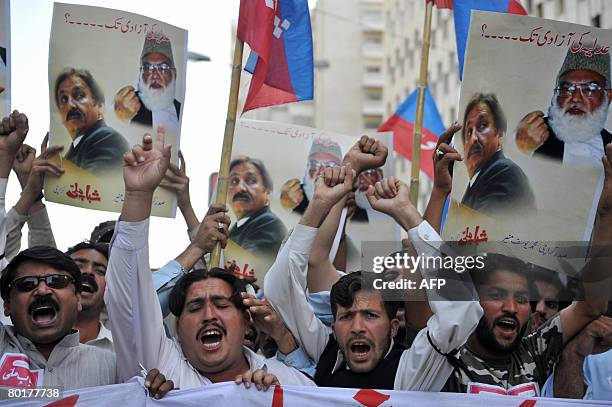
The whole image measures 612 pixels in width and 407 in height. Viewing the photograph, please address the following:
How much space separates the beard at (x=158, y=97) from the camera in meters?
6.18

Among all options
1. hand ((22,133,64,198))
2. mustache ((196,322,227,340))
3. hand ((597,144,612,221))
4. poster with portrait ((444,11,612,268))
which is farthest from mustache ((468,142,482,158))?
hand ((22,133,64,198))

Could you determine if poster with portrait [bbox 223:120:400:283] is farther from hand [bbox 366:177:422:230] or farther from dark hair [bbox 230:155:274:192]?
hand [bbox 366:177:422:230]

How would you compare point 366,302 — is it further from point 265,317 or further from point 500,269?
point 500,269

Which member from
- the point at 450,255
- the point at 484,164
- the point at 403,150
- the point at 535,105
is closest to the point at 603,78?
the point at 535,105

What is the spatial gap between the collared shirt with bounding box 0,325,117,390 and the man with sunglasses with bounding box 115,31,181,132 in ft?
5.11

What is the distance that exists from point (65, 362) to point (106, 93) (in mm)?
1780

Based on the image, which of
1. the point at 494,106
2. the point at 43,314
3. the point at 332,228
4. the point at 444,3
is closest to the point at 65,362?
the point at 43,314

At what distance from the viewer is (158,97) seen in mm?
6188

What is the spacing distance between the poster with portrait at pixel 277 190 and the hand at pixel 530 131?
180 cm

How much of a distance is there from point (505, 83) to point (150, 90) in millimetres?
1827

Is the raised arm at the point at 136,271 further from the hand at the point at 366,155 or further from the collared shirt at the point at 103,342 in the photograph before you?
the hand at the point at 366,155

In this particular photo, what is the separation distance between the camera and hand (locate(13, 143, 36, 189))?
6.24 meters

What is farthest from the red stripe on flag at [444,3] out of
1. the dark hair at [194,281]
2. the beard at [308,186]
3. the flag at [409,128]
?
the dark hair at [194,281]

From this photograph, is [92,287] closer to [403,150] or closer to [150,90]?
[150,90]
